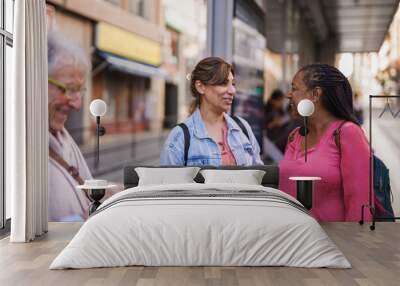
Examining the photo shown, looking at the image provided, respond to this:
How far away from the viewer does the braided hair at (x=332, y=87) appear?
22.1 ft

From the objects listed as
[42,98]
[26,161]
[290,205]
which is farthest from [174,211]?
[42,98]

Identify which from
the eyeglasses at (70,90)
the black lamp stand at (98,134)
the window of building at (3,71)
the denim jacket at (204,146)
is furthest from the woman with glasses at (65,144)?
the denim jacket at (204,146)

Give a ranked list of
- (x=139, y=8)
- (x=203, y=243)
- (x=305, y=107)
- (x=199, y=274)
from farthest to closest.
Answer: (x=139, y=8) → (x=305, y=107) → (x=203, y=243) → (x=199, y=274)

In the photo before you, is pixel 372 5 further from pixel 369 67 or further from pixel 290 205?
pixel 290 205

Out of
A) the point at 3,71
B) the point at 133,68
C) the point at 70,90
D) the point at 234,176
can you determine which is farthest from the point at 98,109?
the point at 234,176

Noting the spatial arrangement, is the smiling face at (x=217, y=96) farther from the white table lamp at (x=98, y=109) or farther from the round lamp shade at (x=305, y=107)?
the white table lamp at (x=98, y=109)

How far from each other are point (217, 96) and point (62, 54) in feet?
5.65

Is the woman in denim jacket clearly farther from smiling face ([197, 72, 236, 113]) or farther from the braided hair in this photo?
the braided hair

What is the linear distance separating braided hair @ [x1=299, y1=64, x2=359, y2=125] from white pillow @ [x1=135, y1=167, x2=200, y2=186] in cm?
159

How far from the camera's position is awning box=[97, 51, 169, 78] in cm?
695

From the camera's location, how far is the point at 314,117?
22.0ft

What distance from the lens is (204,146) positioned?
265 inches

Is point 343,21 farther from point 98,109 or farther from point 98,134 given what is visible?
point 98,134

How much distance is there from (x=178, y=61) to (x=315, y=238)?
315 centimetres
